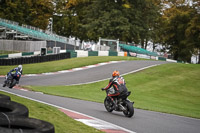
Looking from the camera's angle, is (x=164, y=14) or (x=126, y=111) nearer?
(x=126, y=111)

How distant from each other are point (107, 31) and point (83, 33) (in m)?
7.94

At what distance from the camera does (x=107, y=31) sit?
57.8 meters

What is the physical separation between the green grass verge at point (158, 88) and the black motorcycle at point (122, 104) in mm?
4989

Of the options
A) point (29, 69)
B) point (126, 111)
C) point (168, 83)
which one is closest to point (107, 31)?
point (29, 69)

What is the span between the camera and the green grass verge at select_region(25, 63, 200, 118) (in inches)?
730

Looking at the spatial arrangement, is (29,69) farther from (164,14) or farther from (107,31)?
(164,14)

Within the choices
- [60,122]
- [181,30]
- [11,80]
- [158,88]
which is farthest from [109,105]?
[181,30]

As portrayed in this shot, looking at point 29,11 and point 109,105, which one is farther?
point 29,11

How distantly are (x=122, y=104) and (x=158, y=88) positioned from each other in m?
11.9

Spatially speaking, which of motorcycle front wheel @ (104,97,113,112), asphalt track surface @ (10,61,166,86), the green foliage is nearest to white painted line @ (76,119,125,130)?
motorcycle front wheel @ (104,97,113,112)

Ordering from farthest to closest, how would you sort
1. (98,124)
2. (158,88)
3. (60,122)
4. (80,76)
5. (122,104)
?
(80,76) < (158,88) < (122,104) < (98,124) < (60,122)

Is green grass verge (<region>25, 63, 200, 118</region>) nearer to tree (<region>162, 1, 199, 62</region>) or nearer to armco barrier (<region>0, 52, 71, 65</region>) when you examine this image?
armco barrier (<region>0, 52, 71, 65</region>)

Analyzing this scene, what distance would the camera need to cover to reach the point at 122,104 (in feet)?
37.1

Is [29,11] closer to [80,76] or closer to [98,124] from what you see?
[80,76]
